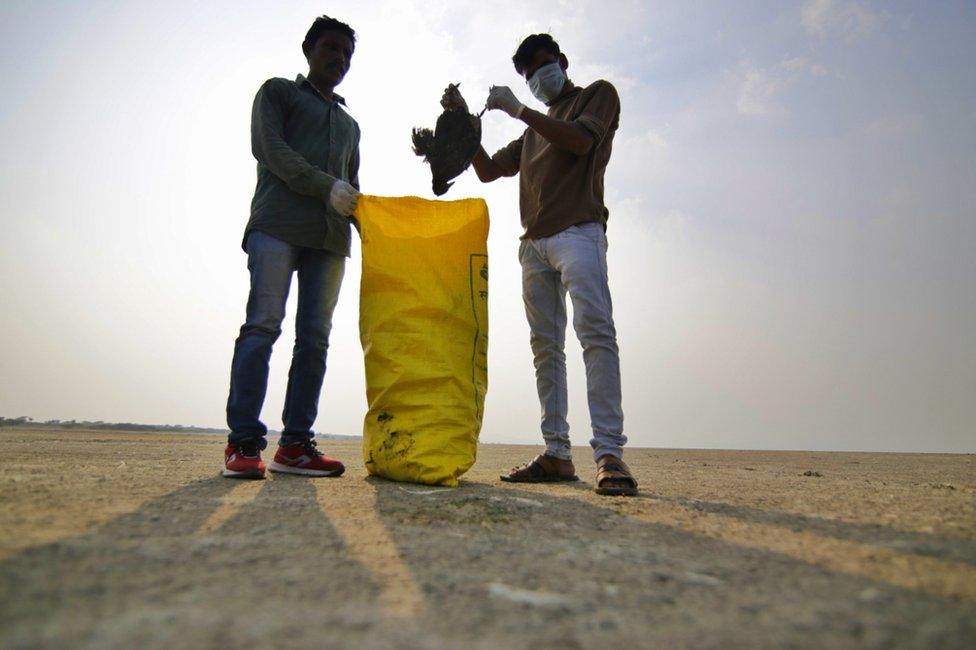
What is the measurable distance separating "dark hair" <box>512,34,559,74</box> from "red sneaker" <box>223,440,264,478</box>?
243cm

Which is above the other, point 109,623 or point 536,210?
point 536,210

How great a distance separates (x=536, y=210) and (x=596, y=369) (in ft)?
2.94

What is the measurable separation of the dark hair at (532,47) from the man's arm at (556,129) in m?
0.55

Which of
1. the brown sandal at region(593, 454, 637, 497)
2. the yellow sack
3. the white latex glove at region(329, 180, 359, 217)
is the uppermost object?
the white latex glove at region(329, 180, 359, 217)

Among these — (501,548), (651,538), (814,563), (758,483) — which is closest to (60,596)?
(501,548)

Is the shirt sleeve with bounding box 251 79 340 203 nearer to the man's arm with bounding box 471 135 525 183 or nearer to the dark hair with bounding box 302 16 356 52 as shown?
the dark hair with bounding box 302 16 356 52

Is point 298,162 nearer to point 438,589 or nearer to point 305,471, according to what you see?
point 305,471

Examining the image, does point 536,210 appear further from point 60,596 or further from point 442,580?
point 60,596

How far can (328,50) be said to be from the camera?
292 centimetres

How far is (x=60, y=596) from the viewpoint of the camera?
2.64ft

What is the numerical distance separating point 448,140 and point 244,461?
192 cm

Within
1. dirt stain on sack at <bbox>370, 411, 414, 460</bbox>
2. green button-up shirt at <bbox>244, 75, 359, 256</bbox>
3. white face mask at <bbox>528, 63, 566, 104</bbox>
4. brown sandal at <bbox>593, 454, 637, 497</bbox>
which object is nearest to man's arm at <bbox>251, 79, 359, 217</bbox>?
green button-up shirt at <bbox>244, 75, 359, 256</bbox>

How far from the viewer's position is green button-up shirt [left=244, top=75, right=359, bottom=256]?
2.56 metres

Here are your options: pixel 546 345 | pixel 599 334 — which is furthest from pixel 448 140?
pixel 599 334
